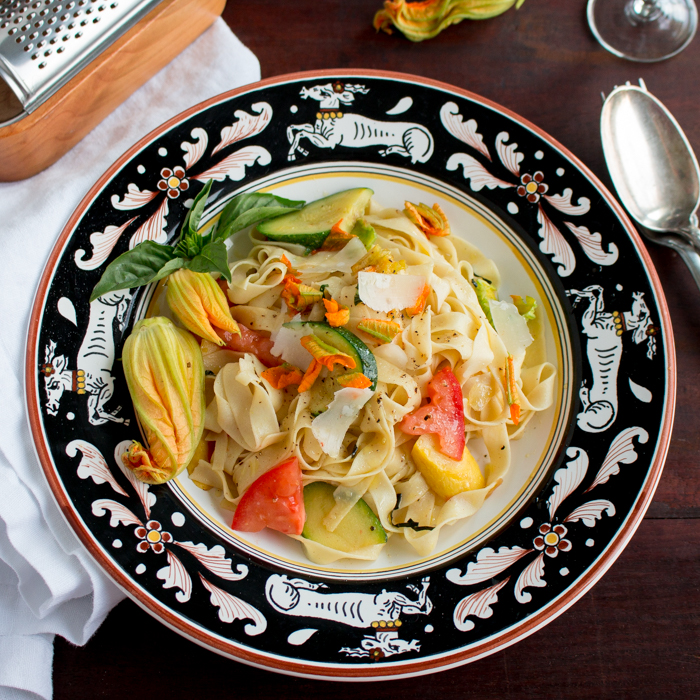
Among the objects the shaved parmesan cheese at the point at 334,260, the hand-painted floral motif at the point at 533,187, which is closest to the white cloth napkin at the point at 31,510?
the shaved parmesan cheese at the point at 334,260

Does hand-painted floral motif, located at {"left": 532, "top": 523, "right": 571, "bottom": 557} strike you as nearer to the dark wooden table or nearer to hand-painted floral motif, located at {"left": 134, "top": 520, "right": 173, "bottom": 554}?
the dark wooden table

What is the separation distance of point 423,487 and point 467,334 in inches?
40.5

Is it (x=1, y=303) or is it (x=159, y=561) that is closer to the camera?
(x=159, y=561)

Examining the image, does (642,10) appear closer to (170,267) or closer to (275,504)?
(170,267)

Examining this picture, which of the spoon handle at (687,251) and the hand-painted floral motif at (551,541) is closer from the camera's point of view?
the hand-painted floral motif at (551,541)

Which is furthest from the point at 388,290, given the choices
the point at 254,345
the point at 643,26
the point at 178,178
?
the point at 643,26

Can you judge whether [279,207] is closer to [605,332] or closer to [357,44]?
[357,44]

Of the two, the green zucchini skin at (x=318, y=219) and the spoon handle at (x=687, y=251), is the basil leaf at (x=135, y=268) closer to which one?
the green zucchini skin at (x=318, y=219)

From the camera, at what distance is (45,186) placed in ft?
13.2

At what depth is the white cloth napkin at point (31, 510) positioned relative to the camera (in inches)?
137

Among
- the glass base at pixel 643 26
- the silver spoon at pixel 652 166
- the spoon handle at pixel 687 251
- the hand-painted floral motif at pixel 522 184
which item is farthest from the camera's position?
the glass base at pixel 643 26

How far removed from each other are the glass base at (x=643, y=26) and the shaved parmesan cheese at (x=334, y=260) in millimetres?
2827

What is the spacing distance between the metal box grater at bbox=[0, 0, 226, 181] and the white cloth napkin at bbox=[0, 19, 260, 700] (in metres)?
0.24

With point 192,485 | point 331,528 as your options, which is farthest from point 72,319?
point 331,528
